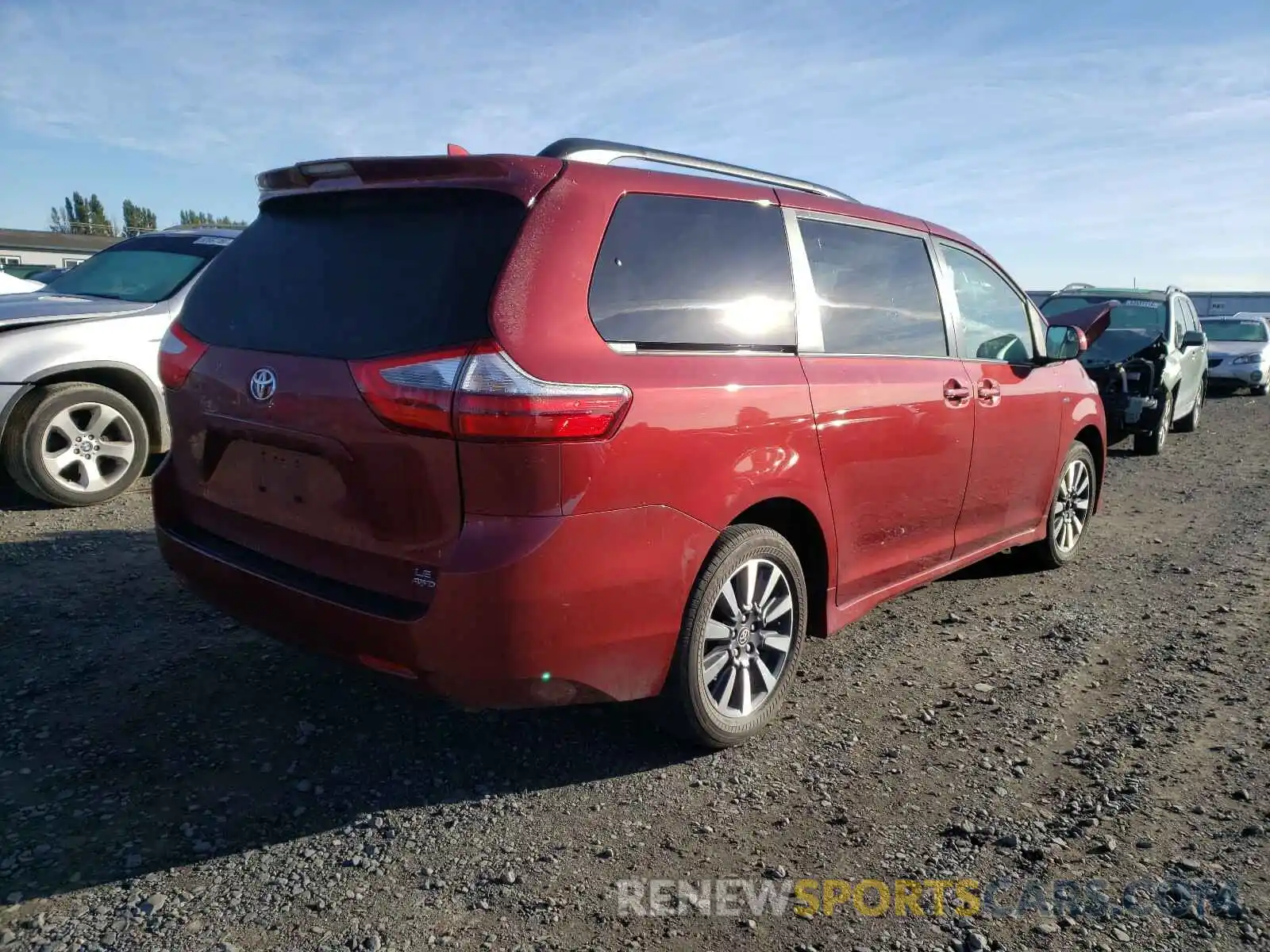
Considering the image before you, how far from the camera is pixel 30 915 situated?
233 centimetres

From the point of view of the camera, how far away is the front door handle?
418cm

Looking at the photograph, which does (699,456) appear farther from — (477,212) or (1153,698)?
(1153,698)

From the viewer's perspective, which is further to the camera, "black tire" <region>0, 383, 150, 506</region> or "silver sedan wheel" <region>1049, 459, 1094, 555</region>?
"black tire" <region>0, 383, 150, 506</region>

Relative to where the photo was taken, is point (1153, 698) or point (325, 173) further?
point (1153, 698)

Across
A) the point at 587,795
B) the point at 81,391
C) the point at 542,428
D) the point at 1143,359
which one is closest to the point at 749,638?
the point at 587,795

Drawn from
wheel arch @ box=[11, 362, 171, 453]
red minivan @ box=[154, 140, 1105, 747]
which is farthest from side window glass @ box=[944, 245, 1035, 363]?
wheel arch @ box=[11, 362, 171, 453]

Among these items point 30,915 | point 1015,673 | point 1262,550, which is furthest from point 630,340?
point 1262,550

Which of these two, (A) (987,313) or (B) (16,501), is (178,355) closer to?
(A) (987,313)

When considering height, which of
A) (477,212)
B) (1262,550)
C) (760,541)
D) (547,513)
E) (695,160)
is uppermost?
(695,160)

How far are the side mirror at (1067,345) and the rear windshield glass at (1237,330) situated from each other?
16.6 meters

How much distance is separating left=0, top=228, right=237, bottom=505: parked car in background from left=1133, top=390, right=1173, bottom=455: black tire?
9.79 meters

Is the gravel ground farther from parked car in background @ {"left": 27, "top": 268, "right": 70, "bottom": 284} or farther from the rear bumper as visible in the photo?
parked car in background @ {"left": 27, "top": 268, "right": 70, "bottom": 284}

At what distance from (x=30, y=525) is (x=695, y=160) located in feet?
15.3

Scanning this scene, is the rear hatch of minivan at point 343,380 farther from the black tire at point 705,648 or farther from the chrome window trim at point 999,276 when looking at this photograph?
the chrome window trim at point 999,276
